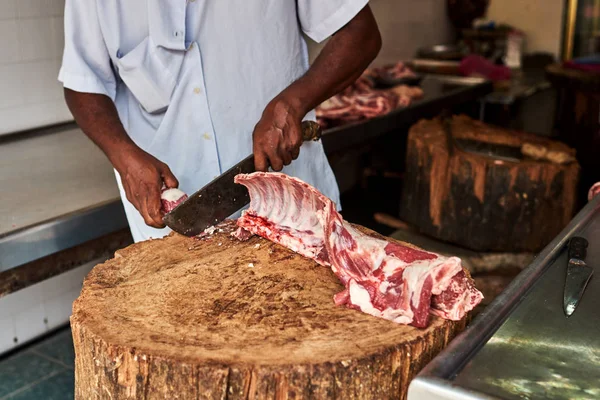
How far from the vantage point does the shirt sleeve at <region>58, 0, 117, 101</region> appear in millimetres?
2422

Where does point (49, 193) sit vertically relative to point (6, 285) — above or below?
above

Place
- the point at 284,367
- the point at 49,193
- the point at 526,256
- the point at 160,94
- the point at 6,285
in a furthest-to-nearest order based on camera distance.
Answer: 1. the point at 526,256
2. the point at 49,193
3. the point at 6,285
4. the point at 160,94
5. the point at 284,367

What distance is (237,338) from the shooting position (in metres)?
1.58

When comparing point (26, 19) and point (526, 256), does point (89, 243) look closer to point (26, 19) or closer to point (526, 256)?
point (26, 19)

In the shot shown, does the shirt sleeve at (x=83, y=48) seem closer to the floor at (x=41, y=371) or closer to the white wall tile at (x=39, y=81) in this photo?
the white wall tile at (x=39, y=81)

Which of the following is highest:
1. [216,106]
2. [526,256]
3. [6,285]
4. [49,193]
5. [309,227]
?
[216,106]

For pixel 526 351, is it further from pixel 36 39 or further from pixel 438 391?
pixel 36 39

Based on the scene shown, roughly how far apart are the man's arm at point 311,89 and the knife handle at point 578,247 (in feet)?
2.80

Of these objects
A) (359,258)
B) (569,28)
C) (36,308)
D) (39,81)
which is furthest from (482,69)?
(359,258)

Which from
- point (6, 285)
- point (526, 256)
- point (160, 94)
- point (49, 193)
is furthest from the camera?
point (526, 256)

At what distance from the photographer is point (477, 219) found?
4270mm

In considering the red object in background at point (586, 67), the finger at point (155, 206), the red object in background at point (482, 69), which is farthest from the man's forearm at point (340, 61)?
the red object in background at point (586, 67)

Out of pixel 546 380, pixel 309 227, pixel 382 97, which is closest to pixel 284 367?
pixel 546 380

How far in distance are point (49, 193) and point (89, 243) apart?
0.26 metres
